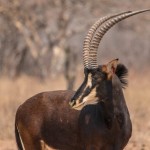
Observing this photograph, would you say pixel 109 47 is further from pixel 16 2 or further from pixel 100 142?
pixel 100 142

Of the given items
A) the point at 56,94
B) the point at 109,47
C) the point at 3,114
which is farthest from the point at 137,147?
the point at 109,47

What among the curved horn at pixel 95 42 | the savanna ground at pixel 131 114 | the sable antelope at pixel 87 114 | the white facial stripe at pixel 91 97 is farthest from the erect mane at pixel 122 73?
the savanna ground at pixel 131 114

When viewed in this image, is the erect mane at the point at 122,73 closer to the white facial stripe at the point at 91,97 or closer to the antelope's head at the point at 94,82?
the antelope's head at the point at 94,82

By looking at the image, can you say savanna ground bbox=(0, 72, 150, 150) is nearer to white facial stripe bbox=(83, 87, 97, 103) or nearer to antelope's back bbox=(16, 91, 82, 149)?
antelope's back bbox=(16, 91, 82, 149)

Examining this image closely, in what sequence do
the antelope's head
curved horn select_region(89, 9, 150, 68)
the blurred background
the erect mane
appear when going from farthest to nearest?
the blurred background < the erect mane < curved horn select_region(89, 9, 150, 68) < the antelope's head

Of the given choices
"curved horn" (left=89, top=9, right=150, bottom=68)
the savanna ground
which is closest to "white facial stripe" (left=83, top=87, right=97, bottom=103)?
"curved horn" (left=89, top=9, right=150, bottom=68)

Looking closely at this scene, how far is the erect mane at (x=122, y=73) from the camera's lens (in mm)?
8102


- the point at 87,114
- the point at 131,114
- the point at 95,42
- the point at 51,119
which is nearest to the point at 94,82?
the point at 87,114

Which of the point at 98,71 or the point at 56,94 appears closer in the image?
the point at 98,71

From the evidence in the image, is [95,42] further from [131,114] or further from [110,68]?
[131,114]

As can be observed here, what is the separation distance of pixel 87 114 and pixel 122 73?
2.29 ft

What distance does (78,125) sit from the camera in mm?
8211

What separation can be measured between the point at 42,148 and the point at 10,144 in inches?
143

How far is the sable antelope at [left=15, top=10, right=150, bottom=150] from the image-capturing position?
775 centimetres
